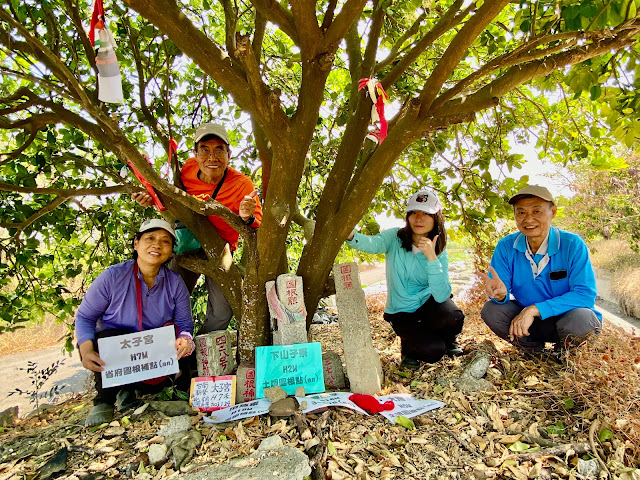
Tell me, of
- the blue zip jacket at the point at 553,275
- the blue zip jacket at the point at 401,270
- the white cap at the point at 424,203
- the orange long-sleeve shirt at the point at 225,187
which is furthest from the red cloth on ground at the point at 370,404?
the orange long-sleeve shirt at the point at 225,187

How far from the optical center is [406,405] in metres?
2.68

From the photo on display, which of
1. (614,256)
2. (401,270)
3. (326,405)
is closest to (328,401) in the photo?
(326,405)

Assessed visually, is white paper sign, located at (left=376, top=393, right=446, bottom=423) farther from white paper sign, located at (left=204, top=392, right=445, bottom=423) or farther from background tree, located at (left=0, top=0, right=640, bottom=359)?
background tree, located at (left=0, top=0, right=640, bottom=359)

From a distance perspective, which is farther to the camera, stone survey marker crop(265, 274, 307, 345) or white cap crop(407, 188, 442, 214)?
white cap crop(407, 188, 442, 214)

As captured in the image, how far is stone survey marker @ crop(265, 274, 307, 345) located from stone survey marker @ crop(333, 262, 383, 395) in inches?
12.7

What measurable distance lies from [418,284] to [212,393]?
193 cm

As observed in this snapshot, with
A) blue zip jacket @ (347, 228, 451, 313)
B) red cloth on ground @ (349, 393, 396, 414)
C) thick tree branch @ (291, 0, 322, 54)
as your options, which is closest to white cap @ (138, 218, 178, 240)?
blue zip jacket @ (347, 228, 451, 313)

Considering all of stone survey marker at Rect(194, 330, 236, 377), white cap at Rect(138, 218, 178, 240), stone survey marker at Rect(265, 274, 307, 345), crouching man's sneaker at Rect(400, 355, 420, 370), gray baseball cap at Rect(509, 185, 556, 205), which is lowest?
crouching man's sneaker at Rect(400, 355, 420, 370)

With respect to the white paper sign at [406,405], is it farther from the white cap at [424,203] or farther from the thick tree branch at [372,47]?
the thick tree branch at [372,47]

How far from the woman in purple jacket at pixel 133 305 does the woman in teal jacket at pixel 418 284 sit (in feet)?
4.94

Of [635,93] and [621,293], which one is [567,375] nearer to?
[635,93]

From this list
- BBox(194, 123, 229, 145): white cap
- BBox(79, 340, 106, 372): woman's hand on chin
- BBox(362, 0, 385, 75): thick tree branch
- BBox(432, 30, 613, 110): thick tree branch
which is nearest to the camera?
BBox(432, 30, 613, 110): thick tree branch

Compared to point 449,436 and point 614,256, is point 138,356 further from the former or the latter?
point 614,256

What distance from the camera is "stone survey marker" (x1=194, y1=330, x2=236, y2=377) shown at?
116 inches
